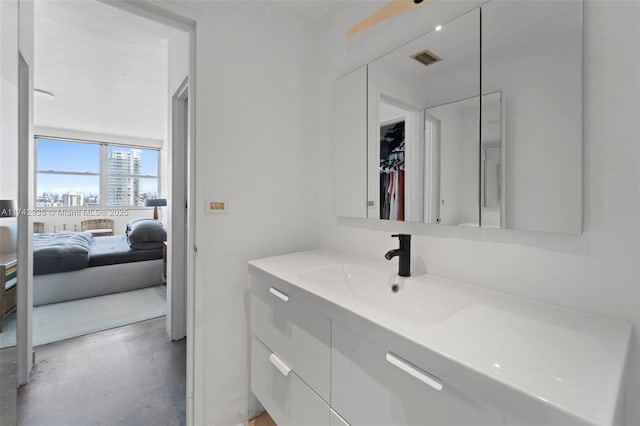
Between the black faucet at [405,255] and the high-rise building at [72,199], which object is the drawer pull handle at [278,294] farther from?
the high-rise building at [72,199]

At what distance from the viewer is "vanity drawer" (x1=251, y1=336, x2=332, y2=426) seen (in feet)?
3.24

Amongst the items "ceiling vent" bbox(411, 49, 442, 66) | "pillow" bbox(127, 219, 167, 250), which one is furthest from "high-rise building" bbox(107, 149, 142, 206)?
"ceiling vent" bbox(411, 49, 442, 66)

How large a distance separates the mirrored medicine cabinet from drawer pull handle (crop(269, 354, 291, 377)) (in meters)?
0.81

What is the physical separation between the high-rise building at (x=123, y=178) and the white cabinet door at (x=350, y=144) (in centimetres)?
654

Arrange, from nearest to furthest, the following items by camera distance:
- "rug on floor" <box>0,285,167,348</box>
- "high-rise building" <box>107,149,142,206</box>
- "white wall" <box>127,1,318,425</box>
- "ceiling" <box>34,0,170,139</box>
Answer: "white wall" <box>127,1,318,425</box> < "ceiling" <box>34,0,170,139</box> < "rug on floor" <box>0,285,167,348</box> < "high-rise building" <box>107,149,142,206</box>

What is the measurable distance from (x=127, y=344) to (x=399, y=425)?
2535 mm

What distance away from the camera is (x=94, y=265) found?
3.43m

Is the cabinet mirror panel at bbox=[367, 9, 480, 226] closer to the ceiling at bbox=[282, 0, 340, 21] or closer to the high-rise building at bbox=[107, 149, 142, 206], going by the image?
the ceiling at bbox=[282, 0, 340, 21]

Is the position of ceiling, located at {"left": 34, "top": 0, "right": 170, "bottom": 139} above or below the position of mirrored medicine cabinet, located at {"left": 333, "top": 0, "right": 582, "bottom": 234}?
above

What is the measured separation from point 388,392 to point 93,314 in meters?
3.41

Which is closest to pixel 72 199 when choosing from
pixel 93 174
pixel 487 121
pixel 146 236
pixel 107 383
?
pixel 93 174

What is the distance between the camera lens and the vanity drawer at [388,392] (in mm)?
592

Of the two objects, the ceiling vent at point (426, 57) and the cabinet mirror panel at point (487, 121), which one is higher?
the ceiling vent at point (426, 57)

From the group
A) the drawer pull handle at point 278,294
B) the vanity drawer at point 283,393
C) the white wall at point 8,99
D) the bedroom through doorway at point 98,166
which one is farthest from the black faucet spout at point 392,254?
the white wall at point 8,99
